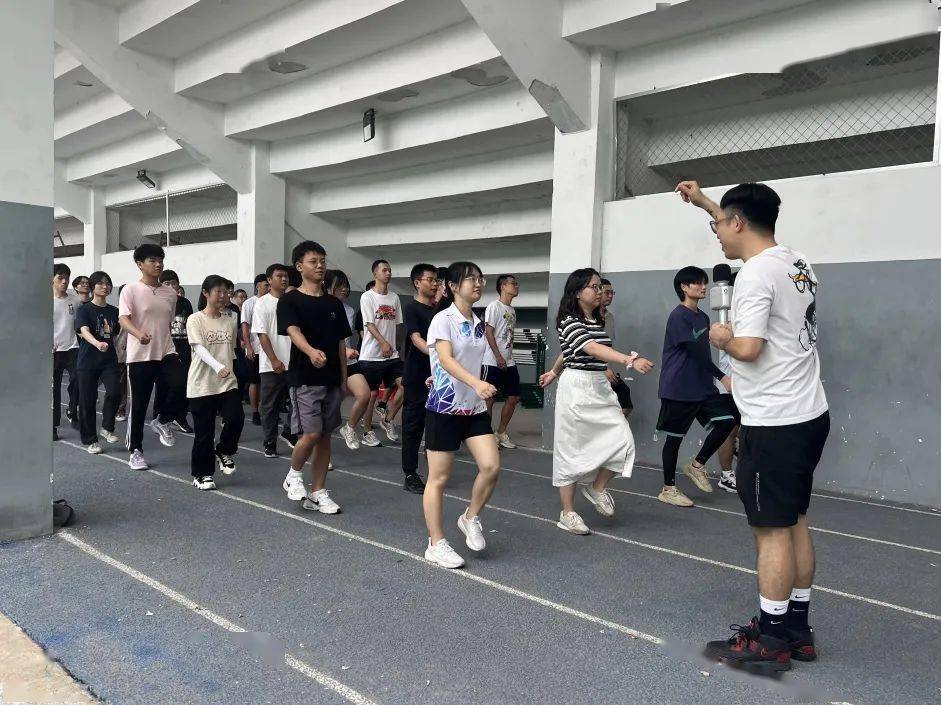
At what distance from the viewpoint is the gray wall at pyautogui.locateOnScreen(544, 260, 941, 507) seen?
6027mm

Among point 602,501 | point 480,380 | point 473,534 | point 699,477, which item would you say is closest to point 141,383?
point 473,534

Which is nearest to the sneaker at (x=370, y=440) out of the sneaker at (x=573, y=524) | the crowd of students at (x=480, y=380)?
the crowd of students at (x=480, y=380)

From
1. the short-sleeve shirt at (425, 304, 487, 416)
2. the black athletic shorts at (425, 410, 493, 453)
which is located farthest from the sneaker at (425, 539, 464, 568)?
the short-sleeve shirt at (425, 304, 487, 416)

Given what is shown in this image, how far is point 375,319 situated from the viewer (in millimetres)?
7707

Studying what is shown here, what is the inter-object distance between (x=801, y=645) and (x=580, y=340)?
7.31ft

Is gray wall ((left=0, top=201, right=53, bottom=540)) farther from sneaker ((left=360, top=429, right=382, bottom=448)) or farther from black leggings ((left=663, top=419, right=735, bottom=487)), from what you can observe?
black leggings ((left=663, top=419, right=735, bottom=487))

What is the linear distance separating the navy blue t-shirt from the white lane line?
373cm

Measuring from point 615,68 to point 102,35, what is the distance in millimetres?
6728

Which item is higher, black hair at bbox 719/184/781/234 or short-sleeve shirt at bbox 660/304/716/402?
black hair at bbox 719/184/781/234

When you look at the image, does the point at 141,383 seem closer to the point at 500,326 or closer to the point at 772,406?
the point at 500,326

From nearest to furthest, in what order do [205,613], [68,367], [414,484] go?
[205,613] → [414,484] → [68,367]

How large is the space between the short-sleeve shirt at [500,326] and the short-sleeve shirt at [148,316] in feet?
10.0

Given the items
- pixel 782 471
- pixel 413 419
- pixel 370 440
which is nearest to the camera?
pixel 782 471

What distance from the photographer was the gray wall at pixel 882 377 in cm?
603
